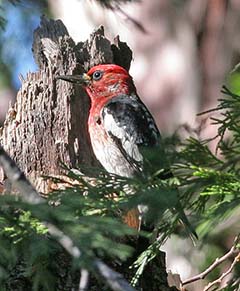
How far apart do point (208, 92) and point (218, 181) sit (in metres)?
6.31

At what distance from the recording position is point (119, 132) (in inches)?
236

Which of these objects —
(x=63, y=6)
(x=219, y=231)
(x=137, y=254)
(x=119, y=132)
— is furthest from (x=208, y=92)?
(x=137, y=254)

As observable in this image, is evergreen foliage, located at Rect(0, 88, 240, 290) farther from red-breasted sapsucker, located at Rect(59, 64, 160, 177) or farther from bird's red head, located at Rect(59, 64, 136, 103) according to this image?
bird's red head, located at Rect(59, 64, 136, 103)

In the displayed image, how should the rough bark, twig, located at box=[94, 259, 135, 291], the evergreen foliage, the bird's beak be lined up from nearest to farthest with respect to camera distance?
twig, located at box=[94, 259, 135, 291] → the evergreen foliage → the rough bark → the bird's beak

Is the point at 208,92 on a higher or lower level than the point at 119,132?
higher

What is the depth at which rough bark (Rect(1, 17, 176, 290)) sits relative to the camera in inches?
211

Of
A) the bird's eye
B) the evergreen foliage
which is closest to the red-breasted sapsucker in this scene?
the bird's eye

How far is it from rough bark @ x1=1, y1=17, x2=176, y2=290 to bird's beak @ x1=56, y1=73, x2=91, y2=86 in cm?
4

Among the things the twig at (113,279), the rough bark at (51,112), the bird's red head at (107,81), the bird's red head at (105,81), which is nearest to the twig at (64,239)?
the twig at (113,279)

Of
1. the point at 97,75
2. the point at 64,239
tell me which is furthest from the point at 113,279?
the point at 97,75

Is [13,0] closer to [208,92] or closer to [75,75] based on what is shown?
[75,75]

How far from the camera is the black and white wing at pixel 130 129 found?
5.92m

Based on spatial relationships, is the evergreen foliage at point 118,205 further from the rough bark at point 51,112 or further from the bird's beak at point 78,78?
the bird's beak at point 78,78

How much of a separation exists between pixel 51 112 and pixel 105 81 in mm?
859
